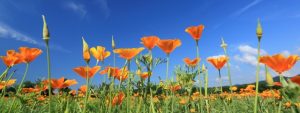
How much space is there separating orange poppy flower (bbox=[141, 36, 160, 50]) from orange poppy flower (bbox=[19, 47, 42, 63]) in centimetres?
78

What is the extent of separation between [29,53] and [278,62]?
1.75 meters

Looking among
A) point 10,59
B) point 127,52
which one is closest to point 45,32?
point 127,52

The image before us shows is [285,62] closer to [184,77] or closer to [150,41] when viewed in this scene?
[150,41]

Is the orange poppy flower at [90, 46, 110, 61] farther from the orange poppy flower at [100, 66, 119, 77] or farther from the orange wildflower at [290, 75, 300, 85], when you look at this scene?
the orange wildflower at [290, 75, 300, 85]

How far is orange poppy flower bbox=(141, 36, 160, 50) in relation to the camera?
8.95ft

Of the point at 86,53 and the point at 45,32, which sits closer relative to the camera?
the point at 45,32

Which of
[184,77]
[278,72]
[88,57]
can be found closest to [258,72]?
[278,72]

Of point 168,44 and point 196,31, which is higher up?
point 196,31

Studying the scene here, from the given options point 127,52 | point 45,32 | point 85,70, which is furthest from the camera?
point 127,52

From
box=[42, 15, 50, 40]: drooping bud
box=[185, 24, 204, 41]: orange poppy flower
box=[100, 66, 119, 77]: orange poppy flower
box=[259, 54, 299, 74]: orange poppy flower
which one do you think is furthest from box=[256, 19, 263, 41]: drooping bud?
box=[100, 66, 119, 77]: orange poppy flower

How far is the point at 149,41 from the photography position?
2.74 meters

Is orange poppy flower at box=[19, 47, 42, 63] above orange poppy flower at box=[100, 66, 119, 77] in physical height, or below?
above

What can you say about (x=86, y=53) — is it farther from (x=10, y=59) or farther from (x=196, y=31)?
(x=10, y=59)

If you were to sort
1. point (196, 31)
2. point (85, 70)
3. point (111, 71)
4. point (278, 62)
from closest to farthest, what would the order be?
1. point (278, 62)
2. point (85, 70)
3. point (196, 31)
4. point (111, 71)
